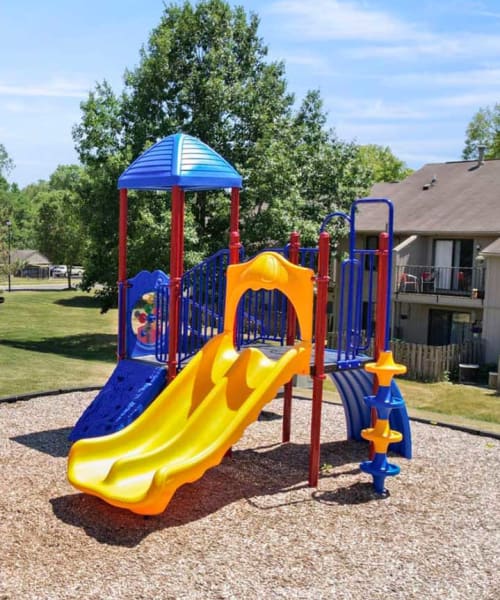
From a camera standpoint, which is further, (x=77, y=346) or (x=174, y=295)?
(x=77, y=346)

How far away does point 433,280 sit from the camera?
27.5 m

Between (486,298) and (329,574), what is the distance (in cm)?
2020

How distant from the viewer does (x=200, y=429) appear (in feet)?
26.1

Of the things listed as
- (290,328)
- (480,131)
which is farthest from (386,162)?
(290,328)

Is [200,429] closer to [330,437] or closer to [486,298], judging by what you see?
[330,437]

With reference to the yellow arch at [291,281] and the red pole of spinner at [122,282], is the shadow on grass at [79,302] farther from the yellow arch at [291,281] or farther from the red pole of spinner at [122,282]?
the yellow arch at [291,281]

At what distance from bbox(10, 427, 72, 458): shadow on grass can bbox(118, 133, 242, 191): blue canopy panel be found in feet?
12.1

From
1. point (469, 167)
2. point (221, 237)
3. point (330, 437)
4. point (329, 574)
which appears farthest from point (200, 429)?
point (469, 167)

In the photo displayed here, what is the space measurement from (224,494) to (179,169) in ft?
13.5

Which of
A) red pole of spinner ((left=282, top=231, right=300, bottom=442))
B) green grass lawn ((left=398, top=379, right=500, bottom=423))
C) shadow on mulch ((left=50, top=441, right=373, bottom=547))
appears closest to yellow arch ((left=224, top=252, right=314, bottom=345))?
red pole of spinner ((left=282, top=231, right=300, bottom=442))

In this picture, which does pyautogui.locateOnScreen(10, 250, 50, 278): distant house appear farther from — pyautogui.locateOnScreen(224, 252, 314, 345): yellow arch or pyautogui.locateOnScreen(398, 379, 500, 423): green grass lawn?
pyautogui.locateOnScreen(224, 252, 314, 345): yellow arch

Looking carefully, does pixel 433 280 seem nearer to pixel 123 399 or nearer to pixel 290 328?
pixel 290 328

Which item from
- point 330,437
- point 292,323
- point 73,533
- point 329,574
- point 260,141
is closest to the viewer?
point 329,574

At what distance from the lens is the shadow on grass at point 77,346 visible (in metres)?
23.8
